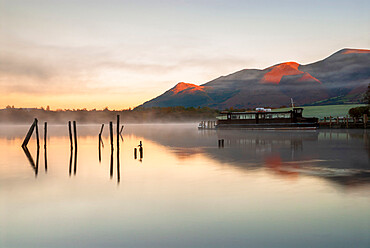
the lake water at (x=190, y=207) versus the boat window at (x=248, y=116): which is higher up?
the boat window at (x=248, y=116)

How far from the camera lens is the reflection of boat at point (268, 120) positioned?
8307 centimetres

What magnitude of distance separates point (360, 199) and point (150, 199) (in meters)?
8.88

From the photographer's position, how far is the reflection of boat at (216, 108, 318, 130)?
83075mm

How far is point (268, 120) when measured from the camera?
88500 mm

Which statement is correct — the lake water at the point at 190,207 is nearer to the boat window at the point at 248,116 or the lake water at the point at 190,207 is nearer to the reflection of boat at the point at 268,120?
the reflection of boat at the point at 268,120

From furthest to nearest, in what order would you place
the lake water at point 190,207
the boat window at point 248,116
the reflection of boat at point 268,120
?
the boat window at point 248,116, the reflection of boat at point 268,120, the lake water at point 190,207

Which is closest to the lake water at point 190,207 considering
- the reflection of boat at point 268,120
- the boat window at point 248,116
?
the reflection of boat at point 268,120

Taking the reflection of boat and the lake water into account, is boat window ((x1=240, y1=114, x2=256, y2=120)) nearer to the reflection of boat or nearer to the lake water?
the reflection of boat

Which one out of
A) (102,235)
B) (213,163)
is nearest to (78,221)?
(102,235)

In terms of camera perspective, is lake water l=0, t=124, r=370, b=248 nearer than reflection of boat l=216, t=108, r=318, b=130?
Yes

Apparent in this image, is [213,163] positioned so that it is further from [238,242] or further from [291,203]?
[238,242]

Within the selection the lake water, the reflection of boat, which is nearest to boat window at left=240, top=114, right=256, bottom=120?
the reflection of boat

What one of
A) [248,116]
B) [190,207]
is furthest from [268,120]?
[190,207]

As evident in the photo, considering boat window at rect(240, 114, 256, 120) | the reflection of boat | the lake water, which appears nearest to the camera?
the lake water
